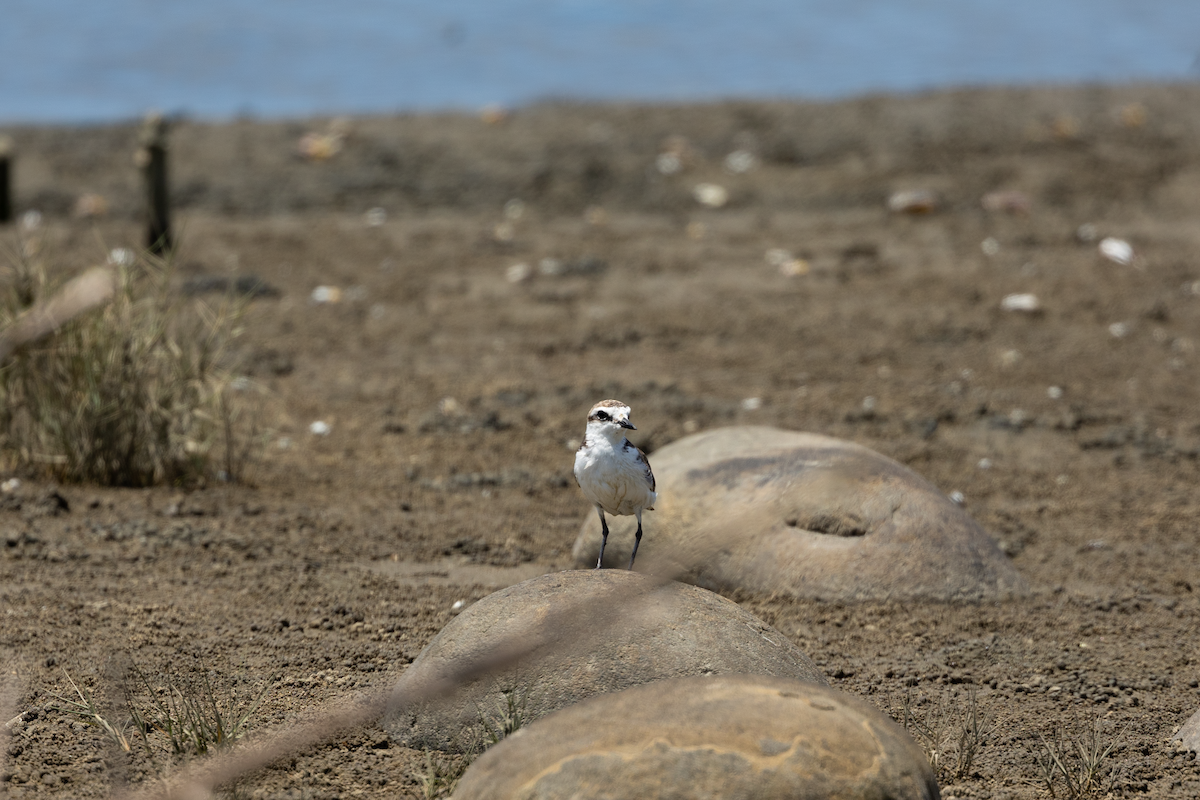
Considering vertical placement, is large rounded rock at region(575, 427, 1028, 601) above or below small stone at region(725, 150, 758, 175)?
below

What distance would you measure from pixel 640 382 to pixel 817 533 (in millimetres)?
3002

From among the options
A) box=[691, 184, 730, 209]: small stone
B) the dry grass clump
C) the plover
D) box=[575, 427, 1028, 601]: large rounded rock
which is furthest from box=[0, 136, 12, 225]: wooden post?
the plover

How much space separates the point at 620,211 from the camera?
38.0 feet

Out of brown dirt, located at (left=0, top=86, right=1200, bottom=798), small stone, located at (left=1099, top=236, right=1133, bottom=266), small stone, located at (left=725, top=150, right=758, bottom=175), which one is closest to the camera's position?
brown dirt, located at (left=0, top=86, right=1200, bottom=798)

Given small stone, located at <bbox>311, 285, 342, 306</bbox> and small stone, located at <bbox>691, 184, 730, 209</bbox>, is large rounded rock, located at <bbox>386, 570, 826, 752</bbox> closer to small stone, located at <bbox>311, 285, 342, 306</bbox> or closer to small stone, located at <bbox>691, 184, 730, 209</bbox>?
small stone, located at <bbox>311, 285, 342, 306</bbox>

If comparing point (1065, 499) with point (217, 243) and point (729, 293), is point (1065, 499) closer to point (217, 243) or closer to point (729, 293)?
point (729, 293)

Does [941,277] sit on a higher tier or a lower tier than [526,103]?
lower

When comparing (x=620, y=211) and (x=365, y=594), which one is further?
(x=620, y=211)

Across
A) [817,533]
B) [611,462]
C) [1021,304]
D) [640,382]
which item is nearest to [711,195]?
[1021,304]

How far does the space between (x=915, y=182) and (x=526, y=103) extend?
4243 mm

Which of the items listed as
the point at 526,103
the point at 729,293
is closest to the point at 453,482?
the point at 729,293

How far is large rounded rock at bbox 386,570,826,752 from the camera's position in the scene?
3561 millimetres

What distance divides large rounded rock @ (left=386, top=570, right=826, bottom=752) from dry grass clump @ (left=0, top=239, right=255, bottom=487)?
2.73 m

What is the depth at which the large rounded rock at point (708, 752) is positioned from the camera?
274 centimetres
